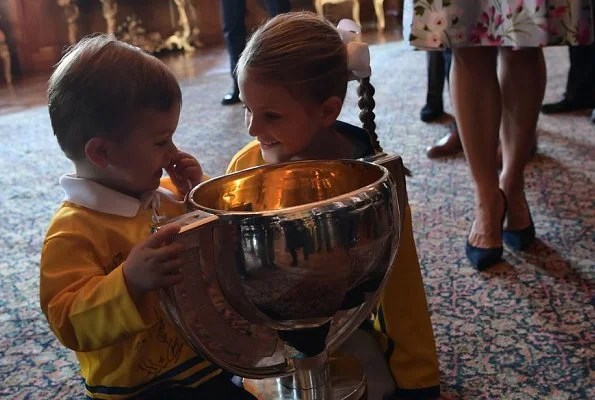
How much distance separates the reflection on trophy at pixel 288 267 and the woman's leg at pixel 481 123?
47 cm

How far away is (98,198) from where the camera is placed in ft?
2.17

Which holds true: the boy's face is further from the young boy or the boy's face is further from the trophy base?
the trophy base

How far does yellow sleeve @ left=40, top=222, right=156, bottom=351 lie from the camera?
563mm

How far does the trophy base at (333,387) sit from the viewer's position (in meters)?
0.65

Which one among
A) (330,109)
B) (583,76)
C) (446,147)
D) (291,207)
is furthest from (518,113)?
(583,76)

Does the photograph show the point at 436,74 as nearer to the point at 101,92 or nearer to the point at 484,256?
the point at 484,256

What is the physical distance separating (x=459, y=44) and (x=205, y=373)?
63cm

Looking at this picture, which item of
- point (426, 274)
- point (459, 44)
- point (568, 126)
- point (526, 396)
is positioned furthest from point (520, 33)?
point (568, 126)

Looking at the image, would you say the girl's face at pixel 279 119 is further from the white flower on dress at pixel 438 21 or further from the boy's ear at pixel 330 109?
the white flower on dress at pixel 438 21

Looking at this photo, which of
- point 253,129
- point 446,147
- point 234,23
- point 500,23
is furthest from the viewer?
point 234,23

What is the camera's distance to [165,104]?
26.9 inches

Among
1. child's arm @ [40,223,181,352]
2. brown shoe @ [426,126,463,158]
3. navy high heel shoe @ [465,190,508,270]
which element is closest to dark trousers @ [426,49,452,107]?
brown shoe @ [426,126,463,158]

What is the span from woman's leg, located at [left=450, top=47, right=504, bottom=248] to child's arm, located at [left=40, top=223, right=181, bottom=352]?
66 centimetres

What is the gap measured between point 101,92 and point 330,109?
0.25m
